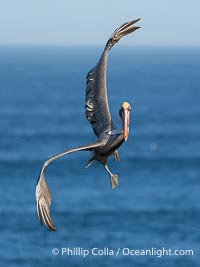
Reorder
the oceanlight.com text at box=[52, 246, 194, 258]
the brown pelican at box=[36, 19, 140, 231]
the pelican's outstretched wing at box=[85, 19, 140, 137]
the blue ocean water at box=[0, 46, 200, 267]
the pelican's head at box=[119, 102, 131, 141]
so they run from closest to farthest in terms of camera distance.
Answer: the pelican's head at box=[119, 102, 131, 141] < the brown pelican at box=[36, 19, 140, 231] < the pelican's outstretched wing at box=[85, 19, 140, 137] < the oceanlight.com text at box=[52, 246, 194, 258] < the blue ocean water at box=[0, 46, 200, 267]

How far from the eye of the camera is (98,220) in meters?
76.8

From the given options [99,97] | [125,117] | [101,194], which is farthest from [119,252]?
[125,117]

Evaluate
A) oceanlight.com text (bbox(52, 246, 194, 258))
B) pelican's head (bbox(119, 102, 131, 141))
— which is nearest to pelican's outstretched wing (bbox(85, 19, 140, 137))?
pelican's head (bbox(119, 102, 131, 141))

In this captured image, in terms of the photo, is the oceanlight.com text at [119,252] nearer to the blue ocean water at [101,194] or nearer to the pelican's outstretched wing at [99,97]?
the blue ocean water at [101,194]

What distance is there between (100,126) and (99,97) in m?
0.56

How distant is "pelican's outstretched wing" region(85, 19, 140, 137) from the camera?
1832 centimetres

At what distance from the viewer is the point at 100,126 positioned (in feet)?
60.0

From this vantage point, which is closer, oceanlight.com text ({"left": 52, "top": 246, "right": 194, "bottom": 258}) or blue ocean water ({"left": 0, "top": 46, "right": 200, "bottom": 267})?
oceanlight.com text ({"left": 52, "top": 246, "right": 194, "bottom": 258})

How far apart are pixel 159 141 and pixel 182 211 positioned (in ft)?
129

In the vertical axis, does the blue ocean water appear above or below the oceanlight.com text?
above

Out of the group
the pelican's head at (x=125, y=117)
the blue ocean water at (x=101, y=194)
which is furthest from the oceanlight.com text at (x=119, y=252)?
the pelican's head at (x=125, y=117)

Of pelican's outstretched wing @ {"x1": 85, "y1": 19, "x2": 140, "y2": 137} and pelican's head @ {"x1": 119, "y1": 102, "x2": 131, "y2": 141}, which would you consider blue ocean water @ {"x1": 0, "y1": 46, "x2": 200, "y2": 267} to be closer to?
pelican's outstretched wing @ {"x1": 85, "y1": 19, "x2": 140, "y2": 137}

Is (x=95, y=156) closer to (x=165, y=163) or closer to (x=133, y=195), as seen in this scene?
(x=133, y=195)

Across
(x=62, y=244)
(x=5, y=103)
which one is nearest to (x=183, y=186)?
(x=62, y=244)
